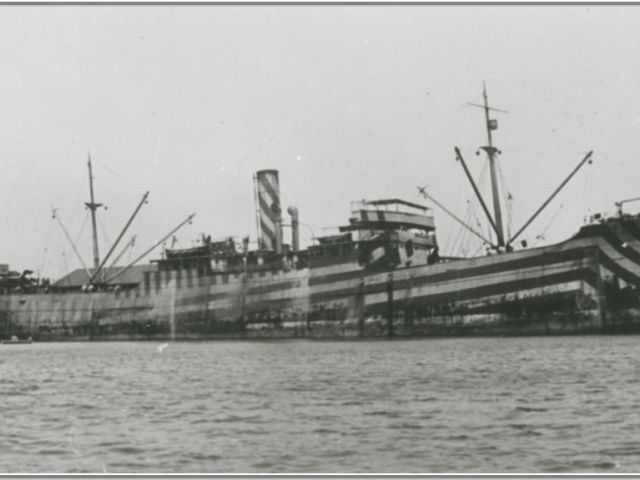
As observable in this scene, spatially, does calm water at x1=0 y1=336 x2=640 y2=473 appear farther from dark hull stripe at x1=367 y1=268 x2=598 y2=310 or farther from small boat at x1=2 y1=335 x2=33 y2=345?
small boat at x1=2 y1=335 x2=33 y2=345

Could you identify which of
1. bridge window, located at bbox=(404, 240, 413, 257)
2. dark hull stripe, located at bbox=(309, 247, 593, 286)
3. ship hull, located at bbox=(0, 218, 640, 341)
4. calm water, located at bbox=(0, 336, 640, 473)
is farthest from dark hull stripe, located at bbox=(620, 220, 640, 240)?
calm water, located at bbox=(0, 336, 640, 473)

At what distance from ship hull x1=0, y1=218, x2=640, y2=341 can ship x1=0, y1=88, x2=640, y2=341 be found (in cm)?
7

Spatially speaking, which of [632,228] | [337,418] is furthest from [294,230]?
[337,418]

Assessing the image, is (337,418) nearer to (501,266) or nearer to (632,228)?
(632,228)

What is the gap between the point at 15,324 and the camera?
88688 millimetres

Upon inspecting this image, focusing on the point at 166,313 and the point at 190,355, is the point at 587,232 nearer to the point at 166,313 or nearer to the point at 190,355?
the point at 190,355

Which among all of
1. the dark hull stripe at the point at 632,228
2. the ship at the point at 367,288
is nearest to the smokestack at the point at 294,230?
the ship at the point at 367,288

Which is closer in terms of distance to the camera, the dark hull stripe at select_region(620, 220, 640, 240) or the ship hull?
the dark hull stripe at select_region(620, 220, 640, 240)

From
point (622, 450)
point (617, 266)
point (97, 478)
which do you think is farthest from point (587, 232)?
point (97, 478)

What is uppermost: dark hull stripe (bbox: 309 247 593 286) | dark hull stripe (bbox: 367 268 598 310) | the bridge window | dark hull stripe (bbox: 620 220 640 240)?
the bridge window

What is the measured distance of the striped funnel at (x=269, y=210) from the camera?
73.9 metres

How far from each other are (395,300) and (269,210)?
14.3 metres

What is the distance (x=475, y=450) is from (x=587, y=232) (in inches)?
1722

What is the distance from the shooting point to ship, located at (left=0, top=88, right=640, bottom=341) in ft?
189
